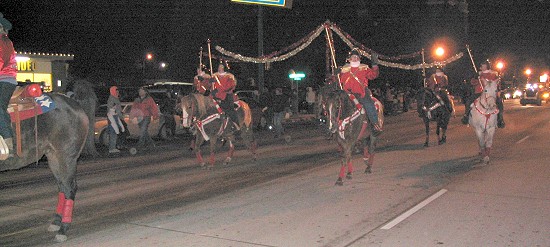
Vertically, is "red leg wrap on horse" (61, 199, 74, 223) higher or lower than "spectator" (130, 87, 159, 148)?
lower

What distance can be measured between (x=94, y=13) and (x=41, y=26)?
5.64m

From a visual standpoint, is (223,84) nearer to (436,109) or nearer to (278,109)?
(436,109)

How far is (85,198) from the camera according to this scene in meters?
10.5

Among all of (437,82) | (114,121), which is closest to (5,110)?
(114,121)

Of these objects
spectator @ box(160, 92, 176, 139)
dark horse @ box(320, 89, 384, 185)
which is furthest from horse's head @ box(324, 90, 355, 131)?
spectator @ box(160, 92, 176, 139)

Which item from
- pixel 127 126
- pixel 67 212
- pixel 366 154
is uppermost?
pixel 127 126

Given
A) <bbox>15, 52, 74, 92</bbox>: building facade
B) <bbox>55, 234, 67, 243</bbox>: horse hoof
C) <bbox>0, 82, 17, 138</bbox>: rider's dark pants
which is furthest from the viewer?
<bbox>15, 52, 74, 92</bbox>: building facade

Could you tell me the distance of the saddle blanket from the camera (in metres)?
7.63

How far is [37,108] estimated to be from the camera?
25.6 feet

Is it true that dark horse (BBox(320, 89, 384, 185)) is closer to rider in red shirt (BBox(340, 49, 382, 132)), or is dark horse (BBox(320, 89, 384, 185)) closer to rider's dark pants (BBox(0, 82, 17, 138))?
rider in red shirt (BBox(340, 49, 382, 132))

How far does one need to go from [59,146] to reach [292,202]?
382cm

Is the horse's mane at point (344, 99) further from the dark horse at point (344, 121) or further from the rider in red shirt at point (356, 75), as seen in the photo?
the rider in red shirt at point (356, 75)

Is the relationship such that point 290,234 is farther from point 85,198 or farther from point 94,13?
point 94,13

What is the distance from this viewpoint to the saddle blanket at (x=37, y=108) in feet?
25.0
